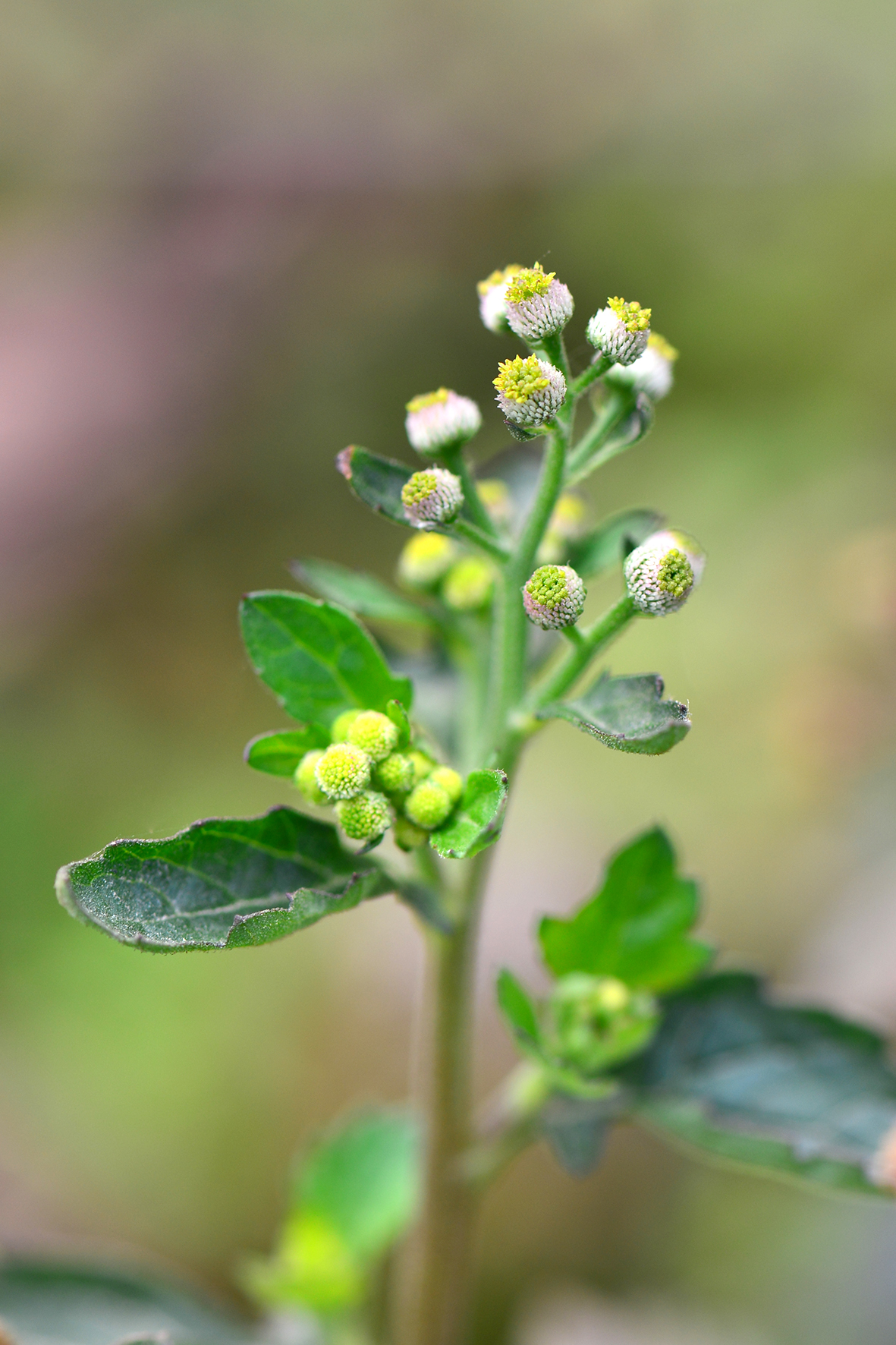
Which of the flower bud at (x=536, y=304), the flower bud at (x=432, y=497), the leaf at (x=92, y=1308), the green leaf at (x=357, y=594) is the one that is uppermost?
the flower bud at (x=536, y=304)

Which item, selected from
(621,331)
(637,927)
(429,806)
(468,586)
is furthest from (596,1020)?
(621,331)

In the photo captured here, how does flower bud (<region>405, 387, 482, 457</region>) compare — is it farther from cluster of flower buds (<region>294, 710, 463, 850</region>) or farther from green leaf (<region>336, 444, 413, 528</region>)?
cluster of flower buds (<region>294, 710, 463, 850</region>)

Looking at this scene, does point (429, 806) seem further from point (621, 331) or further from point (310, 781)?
point (621, 331)

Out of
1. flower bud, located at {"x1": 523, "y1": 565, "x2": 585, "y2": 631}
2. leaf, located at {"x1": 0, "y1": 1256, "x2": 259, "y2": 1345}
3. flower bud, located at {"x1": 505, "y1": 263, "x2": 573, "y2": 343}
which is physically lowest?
leaf, located at {"x1": 0, "y1": 1256, "x2": 259, "y2": 1345}

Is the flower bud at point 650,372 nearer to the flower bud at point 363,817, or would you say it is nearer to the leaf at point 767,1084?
the flower bud at point 363,817

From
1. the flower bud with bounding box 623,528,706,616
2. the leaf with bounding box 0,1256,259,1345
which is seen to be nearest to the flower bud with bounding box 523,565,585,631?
the flower bud with bounding box 623,528,706,616

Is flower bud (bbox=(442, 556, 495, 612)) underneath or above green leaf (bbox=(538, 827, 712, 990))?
above

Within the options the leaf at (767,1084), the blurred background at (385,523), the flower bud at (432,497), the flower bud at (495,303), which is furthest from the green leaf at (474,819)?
the blurred background at (385,523)
